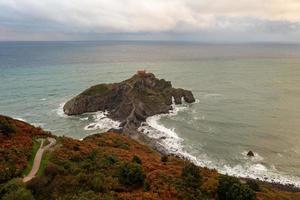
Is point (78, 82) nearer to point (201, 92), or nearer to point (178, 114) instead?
point (201, 92)

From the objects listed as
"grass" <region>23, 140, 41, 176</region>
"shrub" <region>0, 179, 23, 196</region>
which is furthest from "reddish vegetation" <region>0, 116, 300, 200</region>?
"shrub" <region>0, 179, 23, 196</region>

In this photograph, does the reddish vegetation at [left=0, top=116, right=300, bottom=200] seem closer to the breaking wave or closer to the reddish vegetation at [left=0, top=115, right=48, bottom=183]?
the reddish vegetation at [left=0, top=115, right=48, bottom=183]

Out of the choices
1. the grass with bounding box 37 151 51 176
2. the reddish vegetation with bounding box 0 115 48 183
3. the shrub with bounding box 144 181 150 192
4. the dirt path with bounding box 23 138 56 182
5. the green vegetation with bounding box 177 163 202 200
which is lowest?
the green vegetation with bounding box 177 163 202 200

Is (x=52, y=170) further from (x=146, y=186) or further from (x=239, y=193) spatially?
(x=239, y=193)

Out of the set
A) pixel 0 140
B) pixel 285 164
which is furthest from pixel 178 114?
pixel 0 140

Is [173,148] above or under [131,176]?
under

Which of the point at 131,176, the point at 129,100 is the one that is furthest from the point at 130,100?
the point at 131,176
